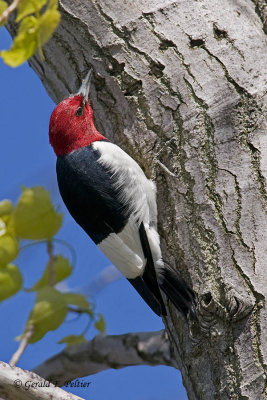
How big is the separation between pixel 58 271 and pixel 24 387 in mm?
435

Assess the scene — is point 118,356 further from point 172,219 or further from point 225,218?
point 225,218

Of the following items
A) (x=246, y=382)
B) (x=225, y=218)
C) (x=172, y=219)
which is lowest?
(x=246, y=382)

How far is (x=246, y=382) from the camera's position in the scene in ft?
5.84

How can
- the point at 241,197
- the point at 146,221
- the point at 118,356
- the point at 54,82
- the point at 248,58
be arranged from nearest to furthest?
1. the point at 241,197
2. the point at 248,58
3. the point at 146,221
4. the point at 54,82
5. the point at 118,356

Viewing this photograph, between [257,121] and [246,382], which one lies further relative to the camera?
[257,121]

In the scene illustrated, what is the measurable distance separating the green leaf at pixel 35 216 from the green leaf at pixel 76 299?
114mm

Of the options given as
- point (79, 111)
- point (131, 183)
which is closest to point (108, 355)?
point (131, 183)

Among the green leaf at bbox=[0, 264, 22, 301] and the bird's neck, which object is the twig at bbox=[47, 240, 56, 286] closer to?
the green leaf at bbox=[0, 264, 22, 301]

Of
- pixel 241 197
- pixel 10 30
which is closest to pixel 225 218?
pixel 241 197

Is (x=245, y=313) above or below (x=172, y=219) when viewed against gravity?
below

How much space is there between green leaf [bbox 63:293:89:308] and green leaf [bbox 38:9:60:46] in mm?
448

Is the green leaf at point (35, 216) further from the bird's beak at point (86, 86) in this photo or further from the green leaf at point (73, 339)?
the bird's beak at point (86, 86)

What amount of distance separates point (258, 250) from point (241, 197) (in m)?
0.19

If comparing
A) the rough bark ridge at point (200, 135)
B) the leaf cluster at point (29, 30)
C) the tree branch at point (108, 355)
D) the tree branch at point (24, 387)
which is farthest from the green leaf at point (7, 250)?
the tree branch at point (108, 355)
